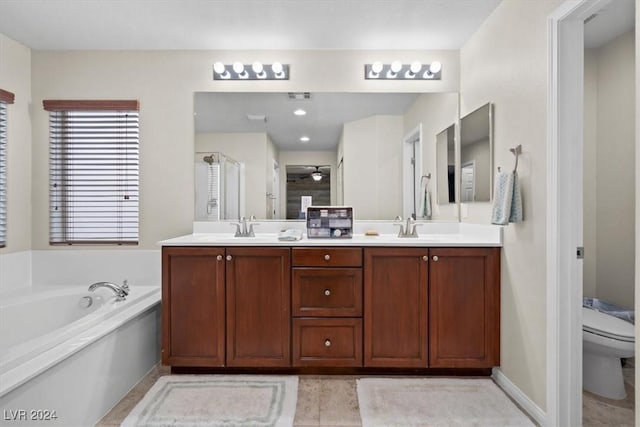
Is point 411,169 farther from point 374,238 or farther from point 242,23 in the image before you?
point 242,23

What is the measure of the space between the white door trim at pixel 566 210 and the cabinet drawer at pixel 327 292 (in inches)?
40.4

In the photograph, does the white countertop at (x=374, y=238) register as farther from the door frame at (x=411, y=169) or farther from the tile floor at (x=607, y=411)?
the tile floor at (x=607, y=411)

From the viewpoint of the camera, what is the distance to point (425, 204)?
2.77 meters

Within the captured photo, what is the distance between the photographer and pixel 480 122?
2393 millimetres

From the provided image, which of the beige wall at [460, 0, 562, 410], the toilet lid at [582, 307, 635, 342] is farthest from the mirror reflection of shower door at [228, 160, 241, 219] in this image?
the toilet lid at [582, 307, 635, 342]

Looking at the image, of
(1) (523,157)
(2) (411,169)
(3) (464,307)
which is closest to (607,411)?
(3) (464,307)

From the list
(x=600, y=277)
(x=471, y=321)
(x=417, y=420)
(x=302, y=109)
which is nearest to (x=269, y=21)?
(x=302, y=109)

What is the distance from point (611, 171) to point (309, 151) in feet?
7.27

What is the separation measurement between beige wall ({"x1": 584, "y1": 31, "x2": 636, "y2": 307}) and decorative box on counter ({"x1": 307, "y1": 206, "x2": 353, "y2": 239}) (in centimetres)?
184

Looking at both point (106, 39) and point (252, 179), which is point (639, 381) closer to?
point (252, 179)

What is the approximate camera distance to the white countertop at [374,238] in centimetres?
220

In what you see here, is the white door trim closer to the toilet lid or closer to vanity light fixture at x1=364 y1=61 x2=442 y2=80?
the toilet lid

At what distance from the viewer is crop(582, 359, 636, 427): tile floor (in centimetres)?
180

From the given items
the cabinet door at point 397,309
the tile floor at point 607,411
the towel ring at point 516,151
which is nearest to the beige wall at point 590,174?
the tile floor at point 607,411
